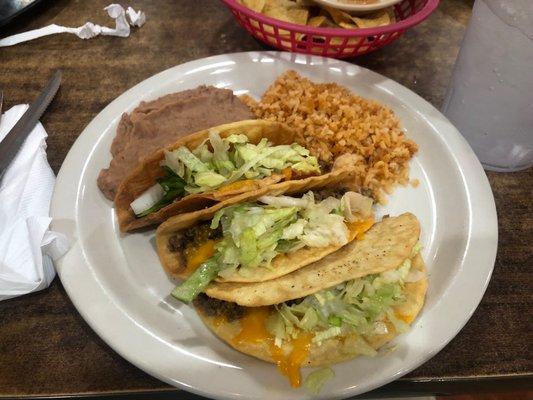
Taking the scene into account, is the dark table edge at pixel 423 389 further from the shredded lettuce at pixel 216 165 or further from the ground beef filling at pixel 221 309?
the shredded lettuce at pixel 216 165

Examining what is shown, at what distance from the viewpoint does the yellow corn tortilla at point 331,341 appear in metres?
1.16

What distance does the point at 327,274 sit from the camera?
1241 mm

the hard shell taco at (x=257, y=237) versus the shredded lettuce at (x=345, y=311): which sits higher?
the hard shell taco at (x=257, y=237)

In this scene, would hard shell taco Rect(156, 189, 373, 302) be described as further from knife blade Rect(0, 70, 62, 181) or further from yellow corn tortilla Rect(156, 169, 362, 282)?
knife blade Rect(0, 70, 62, 181)

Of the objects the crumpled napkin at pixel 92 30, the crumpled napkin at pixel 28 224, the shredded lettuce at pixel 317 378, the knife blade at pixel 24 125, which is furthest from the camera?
the crumpled napkin at pixel 92 30

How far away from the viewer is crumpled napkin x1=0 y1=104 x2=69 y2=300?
1307 mm

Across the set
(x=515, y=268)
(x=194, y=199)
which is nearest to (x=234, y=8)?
(x=194, y=199)

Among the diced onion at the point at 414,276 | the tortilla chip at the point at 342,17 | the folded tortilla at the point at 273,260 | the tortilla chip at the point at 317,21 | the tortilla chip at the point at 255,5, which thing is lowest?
the diced onion at the point at 414,276

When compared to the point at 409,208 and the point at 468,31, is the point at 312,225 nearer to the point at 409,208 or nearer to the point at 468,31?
the point at 409,208

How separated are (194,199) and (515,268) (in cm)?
106

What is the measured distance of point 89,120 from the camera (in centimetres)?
188

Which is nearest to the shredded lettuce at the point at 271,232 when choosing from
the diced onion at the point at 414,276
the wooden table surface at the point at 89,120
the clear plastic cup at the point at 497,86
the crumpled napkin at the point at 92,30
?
the diced onion at the point at 414,276

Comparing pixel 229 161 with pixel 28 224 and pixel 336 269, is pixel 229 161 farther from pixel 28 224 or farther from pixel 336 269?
pixel 28 224

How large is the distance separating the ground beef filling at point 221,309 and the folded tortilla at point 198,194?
0.88 feet
